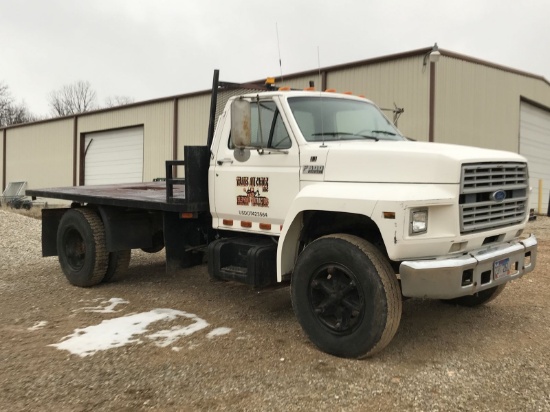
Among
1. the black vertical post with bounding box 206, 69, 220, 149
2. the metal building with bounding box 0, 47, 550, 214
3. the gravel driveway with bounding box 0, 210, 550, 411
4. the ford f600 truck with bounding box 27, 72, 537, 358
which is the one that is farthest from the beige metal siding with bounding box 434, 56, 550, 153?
the black vertical post with bounding box 206, 69, 220, 149

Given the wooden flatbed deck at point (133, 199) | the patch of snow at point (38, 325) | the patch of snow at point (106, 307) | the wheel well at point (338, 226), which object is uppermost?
the wooden flatbed deck at point (133, 199)

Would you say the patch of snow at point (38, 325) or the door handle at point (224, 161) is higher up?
Answer: the door handle at point (224, 161)

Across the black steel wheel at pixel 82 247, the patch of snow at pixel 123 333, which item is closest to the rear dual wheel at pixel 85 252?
the black steel wheel at pixel 82 247

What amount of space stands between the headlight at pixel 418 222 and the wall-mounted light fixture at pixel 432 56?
954 centimetres

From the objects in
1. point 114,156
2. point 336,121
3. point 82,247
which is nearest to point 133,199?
point 82,247

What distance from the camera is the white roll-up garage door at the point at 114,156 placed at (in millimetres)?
23484

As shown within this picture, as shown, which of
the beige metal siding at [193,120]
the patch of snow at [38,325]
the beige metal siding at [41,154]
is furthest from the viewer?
the beige metal siding at [41,154]

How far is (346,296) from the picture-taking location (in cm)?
415

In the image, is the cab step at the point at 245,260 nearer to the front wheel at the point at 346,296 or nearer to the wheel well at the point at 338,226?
the wheel well at the point at 338,226

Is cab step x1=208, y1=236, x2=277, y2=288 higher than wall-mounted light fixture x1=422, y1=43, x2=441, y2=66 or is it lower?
lower

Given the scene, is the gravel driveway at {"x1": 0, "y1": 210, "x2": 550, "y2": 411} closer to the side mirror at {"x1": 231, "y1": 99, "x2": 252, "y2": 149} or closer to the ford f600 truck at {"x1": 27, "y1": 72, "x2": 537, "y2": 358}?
the ford f600 truck at {"x1": 27, "y1": 72, "x2": 537, "y2": 358}

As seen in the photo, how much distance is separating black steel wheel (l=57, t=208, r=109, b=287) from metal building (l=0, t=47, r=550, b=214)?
14.0ft

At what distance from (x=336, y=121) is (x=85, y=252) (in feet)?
13.0

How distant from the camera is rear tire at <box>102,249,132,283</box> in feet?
23.5
